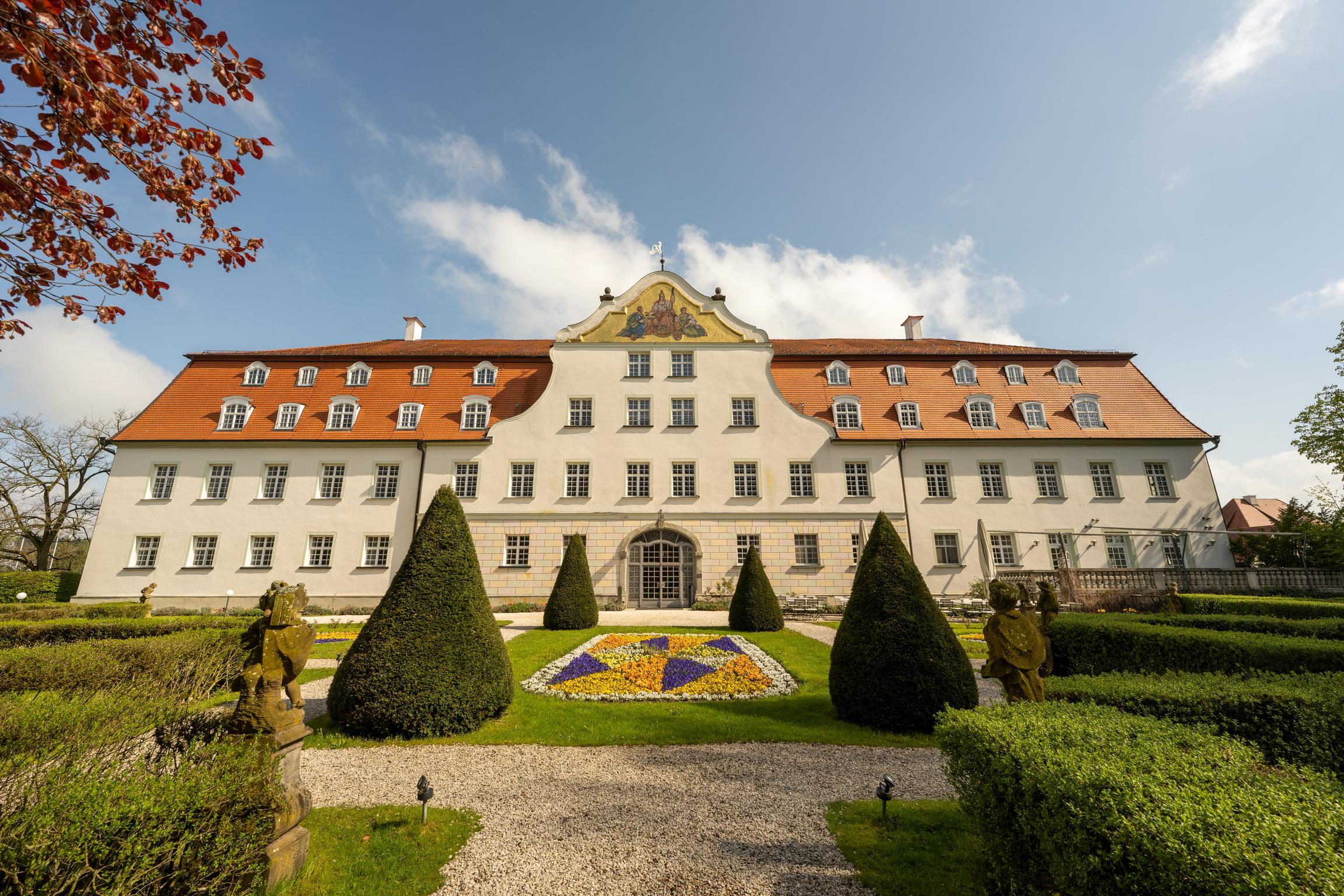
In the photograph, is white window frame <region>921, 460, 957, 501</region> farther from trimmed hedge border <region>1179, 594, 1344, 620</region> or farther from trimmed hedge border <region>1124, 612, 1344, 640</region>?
trimmed hedge border <region>1124, 612, 1344, 640</region>

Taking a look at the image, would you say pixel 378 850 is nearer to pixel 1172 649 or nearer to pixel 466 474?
pixel 1172 649

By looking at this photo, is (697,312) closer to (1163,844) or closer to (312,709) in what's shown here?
(312,709)

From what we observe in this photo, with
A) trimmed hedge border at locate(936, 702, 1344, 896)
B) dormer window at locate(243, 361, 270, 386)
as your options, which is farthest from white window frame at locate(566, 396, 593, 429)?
trimmed hedge border at locate(936, 702, 1344, 896)

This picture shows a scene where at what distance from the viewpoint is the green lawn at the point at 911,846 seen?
461cm

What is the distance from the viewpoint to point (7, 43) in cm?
347

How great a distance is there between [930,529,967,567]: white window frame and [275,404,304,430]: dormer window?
29249 millimetres

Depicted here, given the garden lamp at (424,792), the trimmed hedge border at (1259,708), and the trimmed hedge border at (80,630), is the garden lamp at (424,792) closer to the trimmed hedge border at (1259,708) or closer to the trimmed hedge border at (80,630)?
the trimmed hedge border at (1259,708)

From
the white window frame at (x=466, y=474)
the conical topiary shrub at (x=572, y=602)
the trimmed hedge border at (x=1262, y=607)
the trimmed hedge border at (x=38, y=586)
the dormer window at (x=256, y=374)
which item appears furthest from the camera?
the dormer window at (x=256, y=374)

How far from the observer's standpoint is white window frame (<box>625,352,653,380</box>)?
89.6 ft

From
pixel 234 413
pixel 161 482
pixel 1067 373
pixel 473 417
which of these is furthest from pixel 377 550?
pixel 1067 373

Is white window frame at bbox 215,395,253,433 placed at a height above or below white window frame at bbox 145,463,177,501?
above

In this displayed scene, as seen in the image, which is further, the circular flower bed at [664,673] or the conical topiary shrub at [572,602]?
the conical topiary shrub at [572,602]

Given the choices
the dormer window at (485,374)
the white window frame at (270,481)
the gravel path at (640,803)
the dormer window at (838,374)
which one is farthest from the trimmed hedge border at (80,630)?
the dormer window at (838,374)

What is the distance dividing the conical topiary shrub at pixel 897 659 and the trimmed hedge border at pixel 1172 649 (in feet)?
8.42
